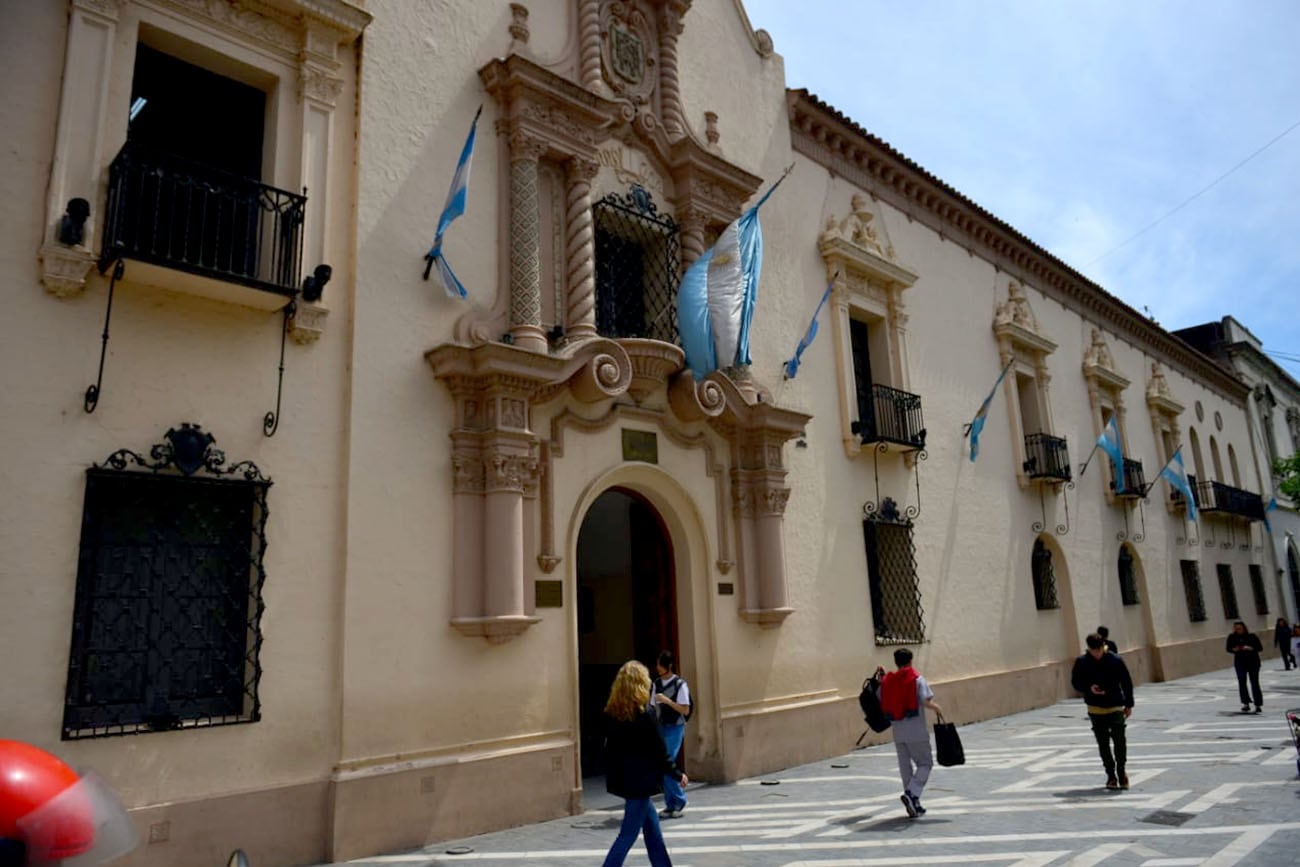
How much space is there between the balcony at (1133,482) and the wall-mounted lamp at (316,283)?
18769 millimetres

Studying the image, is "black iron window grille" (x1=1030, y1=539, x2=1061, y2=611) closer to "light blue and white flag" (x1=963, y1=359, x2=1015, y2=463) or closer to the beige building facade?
"light blue and white flag" (x1=963, y1=359, x2=1015, y2=463)

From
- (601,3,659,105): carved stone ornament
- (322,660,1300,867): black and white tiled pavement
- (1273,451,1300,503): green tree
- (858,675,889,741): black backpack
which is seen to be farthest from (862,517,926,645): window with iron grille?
(1273,451,1300,503): green tree

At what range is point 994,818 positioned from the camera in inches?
313

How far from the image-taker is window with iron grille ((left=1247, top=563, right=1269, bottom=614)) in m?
29.0

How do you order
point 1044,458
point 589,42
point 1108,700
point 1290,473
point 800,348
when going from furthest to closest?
point 1290,473
point 1044,458
point 800,348
point 589,42
point 1108,700

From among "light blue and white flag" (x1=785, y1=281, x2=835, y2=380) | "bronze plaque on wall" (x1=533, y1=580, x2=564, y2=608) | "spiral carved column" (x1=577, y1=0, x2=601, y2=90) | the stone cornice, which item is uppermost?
the stone cornice

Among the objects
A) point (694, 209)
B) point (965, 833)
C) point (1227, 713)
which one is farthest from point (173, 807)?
point (1227, 713)

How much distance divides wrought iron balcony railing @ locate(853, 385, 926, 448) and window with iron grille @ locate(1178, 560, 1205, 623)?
13.8 meters

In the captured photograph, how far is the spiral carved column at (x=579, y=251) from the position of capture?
9898 millimetres

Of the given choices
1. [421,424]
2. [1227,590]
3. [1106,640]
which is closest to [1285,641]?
[1227,590]

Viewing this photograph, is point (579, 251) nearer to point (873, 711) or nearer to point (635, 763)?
point (873, 711)

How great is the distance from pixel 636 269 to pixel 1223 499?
23.1m

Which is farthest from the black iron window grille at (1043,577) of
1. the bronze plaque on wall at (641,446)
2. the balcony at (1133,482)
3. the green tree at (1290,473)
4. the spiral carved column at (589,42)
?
the green tree at (1290,473)

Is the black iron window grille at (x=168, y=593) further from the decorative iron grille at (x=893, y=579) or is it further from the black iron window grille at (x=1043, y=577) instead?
the black iron window grille at (x=1043, y=577)
